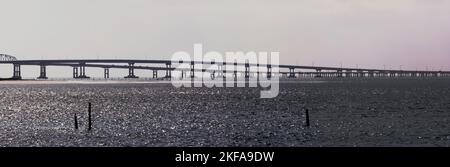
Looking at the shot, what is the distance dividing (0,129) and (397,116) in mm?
29516

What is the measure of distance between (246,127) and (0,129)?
51.2 ft

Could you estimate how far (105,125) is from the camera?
5162 centimetres

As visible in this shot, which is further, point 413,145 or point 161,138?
point 161,138

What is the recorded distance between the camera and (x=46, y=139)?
40.6 meters

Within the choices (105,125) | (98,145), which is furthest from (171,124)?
(98,145)
